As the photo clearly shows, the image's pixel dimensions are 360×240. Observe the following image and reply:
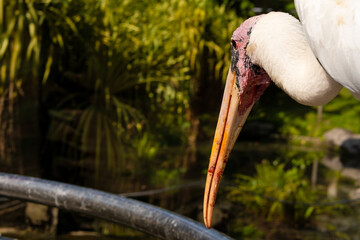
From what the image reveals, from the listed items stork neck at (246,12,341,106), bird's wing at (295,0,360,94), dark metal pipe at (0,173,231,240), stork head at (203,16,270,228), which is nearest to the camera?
dark metal pipe at (0,173,231,240)

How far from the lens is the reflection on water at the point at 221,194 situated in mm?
3935

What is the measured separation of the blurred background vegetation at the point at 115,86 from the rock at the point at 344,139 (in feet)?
3.59

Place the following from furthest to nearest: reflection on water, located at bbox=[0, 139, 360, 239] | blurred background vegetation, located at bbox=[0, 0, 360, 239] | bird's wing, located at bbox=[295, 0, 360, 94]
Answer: blurred background vegetation, located at bbox=[0, 0, 360, 239], reflection on water, located at bbox=[0, 139, 360, 239], bird's wing, located at bbox=[295, 0, 360, 94]

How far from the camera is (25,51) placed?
14.2 feet

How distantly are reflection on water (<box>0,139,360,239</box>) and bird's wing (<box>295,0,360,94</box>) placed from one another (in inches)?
83.4

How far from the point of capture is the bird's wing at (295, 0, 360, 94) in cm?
136

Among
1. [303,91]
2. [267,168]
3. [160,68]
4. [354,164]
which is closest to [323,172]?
[354,164]

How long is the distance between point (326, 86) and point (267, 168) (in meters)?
3.54

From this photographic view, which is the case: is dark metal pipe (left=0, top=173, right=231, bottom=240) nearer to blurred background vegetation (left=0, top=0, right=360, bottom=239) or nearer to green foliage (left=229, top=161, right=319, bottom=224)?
blurred background vegetation (left=0, top=0, right=360, bottom=239)

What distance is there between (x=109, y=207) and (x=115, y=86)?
3859 mm

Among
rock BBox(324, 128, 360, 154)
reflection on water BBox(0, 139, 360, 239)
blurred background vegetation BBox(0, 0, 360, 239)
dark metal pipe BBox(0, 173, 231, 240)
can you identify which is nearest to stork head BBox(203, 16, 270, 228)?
dark metal pipe BBox(0, 173, 231, 240)

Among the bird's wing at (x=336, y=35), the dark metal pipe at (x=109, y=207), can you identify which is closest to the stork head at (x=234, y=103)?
the bird's wing at (x=336, y=35)

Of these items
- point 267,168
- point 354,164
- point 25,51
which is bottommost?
point 354,164

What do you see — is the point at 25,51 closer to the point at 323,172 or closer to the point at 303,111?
the point at 323,172
